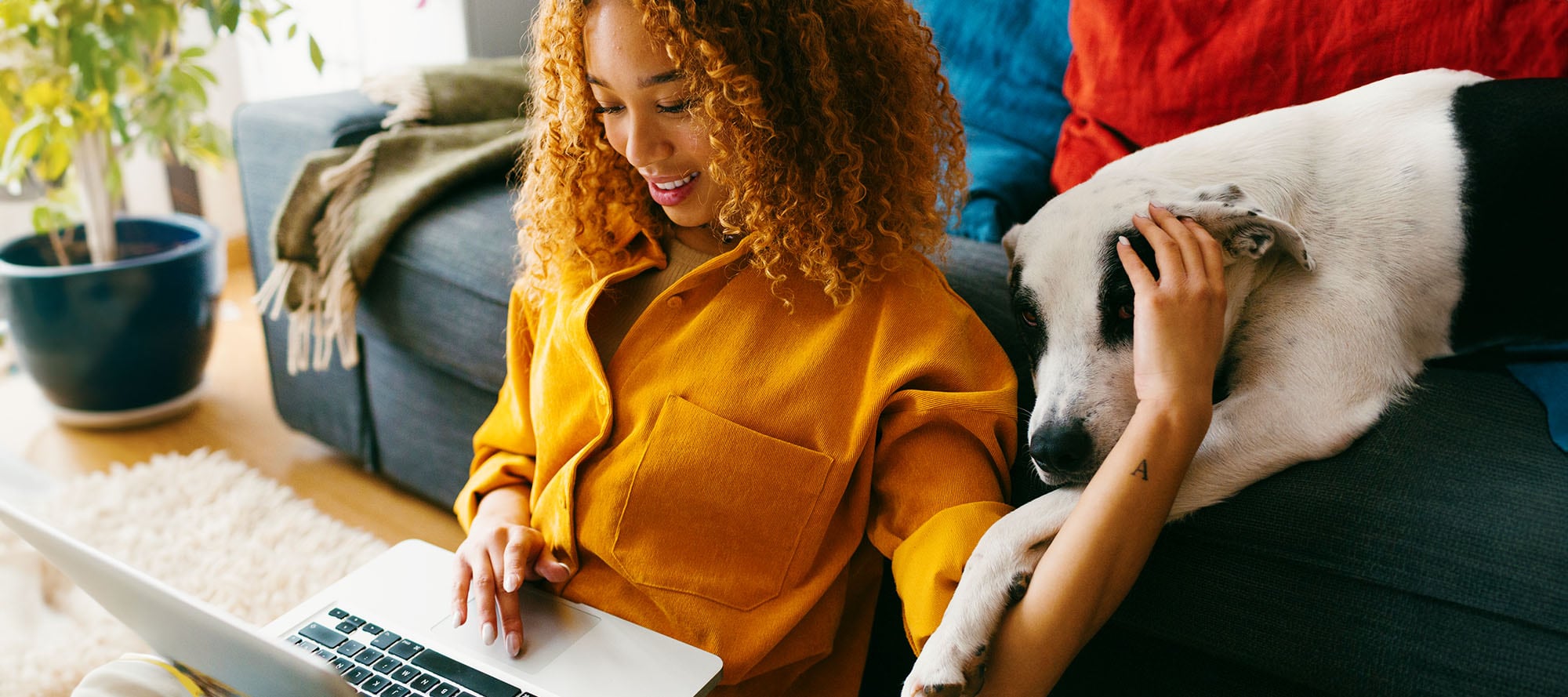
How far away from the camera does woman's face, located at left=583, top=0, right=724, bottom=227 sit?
898mm

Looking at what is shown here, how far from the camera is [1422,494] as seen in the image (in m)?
0.88

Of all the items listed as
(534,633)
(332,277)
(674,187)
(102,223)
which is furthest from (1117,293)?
(102,223)

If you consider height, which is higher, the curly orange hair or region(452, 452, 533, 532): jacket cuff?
the curly orange hair

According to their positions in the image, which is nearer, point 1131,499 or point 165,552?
point 1131,499

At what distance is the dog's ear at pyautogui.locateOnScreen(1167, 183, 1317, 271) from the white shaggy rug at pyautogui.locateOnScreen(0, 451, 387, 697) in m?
1.47

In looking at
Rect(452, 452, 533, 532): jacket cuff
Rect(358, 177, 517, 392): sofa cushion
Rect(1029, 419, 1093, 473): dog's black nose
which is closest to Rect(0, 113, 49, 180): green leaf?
Rect(358, 177, 517, 392): sofa cushion

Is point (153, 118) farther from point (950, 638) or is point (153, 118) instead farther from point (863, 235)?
point (950, 638)

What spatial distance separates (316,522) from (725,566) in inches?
48.1

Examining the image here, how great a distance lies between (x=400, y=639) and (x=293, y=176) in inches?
49.4

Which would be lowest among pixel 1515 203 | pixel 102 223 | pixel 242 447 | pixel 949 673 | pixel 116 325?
pixel 242 447

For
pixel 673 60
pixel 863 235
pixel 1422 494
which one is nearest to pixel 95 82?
pixel 673 60

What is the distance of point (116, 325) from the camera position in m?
2.07

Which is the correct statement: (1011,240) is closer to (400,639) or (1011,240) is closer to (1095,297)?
(1095,297)

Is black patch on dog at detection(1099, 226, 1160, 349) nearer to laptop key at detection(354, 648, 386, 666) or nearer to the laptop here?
the laptop
